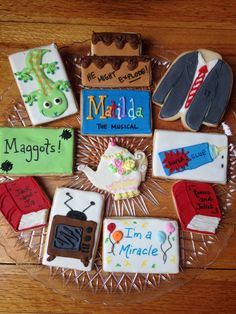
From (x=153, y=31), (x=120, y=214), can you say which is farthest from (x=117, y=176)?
(x=153, y=31)

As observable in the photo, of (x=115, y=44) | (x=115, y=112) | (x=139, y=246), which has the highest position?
(x=115, y=44)

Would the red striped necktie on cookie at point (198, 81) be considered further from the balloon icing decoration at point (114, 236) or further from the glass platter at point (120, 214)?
the balloon icing decoration at point (114, 236)

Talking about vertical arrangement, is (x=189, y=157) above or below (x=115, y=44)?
below

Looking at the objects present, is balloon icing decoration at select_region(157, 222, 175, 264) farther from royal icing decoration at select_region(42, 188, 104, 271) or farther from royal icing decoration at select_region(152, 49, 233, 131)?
royal icing decoration at select_region(152, 49, 233, 131)

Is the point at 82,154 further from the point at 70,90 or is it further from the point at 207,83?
the point at 207,83

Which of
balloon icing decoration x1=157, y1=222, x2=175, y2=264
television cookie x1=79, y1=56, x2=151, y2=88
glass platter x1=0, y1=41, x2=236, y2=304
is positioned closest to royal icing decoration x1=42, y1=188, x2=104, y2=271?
glass platter x1=0, y1=41, x2=236, y2=304

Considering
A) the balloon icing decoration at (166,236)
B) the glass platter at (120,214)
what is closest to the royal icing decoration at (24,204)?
the glass platter at (120,214)

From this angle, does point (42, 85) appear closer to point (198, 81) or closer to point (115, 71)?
point (115, 71)
